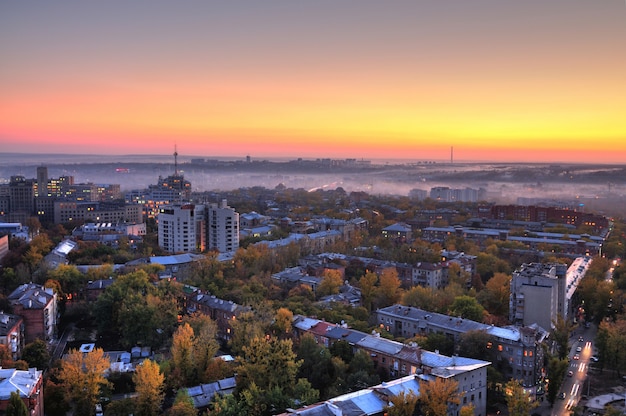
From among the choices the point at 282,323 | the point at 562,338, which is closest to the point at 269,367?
the point at 282,323

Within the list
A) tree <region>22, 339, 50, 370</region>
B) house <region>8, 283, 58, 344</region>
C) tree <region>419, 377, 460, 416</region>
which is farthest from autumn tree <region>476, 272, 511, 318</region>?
house <region>8, 283, 58, 344</region>

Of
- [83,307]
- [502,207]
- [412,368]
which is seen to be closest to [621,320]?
[412,368]

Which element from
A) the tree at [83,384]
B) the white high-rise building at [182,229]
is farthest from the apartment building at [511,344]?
the white high-rise building at [182,229]

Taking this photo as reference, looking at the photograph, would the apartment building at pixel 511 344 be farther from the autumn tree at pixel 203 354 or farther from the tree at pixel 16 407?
the tree at pixel 16 407

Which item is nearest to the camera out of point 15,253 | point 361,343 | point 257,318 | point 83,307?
point 361,343

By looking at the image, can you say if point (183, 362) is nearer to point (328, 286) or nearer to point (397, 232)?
point (328, 286)

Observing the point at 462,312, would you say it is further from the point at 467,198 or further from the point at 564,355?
the point at 467,198
